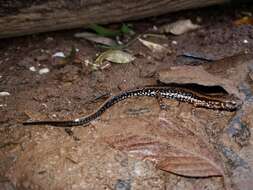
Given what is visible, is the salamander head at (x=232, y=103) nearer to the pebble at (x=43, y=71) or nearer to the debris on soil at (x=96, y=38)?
the debris on soil at (x=96, y=38)

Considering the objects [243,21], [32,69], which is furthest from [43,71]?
[243,21]

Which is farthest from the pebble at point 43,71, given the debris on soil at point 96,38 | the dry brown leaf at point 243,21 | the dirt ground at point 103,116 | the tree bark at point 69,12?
the dry brown leaf at point 243,21

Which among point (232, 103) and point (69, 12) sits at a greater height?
point (69, 12)

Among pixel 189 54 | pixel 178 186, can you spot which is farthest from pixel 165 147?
pixel 189 54

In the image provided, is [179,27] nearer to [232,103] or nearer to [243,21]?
[243,21]

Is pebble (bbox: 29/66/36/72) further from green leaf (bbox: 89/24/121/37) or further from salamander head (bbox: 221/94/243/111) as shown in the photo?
salamander head (bbox: 221/94/243/111)

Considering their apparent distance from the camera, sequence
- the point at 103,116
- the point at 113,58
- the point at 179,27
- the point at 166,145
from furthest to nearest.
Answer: the point at 179,27
the point at 113,58
the point at 103,116
the point at 166,145

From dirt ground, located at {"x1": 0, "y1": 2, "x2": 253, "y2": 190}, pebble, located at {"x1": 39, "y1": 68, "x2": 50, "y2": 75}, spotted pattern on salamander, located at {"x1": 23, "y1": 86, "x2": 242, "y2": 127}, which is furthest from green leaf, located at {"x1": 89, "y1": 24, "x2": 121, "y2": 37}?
spotted pattern on salamander, located at {"x1": 23, "y1": 86, "x2": 242, "y2": 127}
